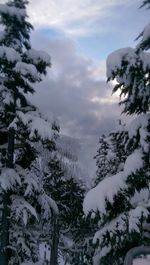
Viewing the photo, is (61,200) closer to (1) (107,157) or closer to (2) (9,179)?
(1) (107,157)

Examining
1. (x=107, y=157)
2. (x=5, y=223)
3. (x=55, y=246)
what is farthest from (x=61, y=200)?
(x=5, y=223)

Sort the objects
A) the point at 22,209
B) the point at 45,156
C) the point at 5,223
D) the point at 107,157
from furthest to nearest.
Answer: the point at 107,157, the point at 45,156, the point at 5,223, the point at 22,209

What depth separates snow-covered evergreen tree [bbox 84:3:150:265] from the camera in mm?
9383

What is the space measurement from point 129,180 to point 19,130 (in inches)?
345

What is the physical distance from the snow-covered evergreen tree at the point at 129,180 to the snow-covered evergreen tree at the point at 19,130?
5702 mm

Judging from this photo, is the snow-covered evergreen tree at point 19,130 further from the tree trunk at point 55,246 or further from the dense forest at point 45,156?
the tree trunk at point 55,246

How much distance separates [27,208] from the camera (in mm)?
16141

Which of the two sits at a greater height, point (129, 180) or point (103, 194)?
point (129, 180)

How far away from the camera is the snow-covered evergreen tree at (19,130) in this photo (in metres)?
16.0

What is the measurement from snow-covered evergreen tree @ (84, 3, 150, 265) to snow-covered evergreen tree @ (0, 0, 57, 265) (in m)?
5.70

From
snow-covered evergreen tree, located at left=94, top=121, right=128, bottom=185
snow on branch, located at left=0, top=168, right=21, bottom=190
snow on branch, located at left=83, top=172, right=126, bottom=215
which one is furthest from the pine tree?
snow on branch, located at left=83, top=172, right=126, bottom=215

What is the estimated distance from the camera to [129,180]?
976 centimetres

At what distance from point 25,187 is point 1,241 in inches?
91.6

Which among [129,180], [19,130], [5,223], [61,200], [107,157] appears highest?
[107,157]
